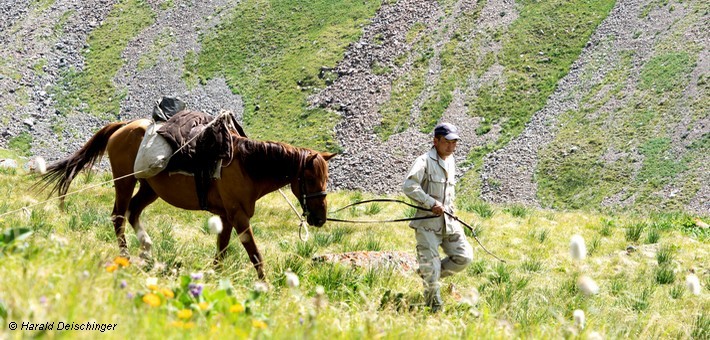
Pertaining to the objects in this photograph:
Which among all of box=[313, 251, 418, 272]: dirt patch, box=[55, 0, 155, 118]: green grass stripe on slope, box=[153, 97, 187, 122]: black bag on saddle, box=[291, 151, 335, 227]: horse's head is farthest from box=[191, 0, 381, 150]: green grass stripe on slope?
box=[291, 151, 335, 227]: horse's head

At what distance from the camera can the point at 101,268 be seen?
4.22 metres

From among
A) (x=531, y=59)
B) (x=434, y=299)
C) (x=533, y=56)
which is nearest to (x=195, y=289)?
(x=434, y=299)

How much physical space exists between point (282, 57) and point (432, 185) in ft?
131

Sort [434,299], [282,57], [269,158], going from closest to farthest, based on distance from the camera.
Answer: [434,299] < [269,158] < [282,57]

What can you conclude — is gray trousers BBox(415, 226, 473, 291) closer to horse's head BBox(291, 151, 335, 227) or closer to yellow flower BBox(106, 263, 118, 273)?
horse's head BBox(291, 151, 335, 227)

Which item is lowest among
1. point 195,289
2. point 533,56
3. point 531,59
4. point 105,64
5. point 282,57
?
point 105,64

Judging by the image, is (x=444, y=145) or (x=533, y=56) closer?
(x=444, y=145)

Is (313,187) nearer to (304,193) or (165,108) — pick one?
(304,193)

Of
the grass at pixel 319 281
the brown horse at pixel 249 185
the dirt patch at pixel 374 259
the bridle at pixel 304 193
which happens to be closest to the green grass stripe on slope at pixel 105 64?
the grass at pixel 319 281

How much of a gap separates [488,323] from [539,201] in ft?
82.3

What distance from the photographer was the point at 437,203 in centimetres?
720

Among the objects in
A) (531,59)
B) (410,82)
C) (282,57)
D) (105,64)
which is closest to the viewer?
(531,59)

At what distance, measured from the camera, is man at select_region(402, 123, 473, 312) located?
732cm

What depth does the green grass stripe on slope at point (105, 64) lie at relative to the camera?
139ft
